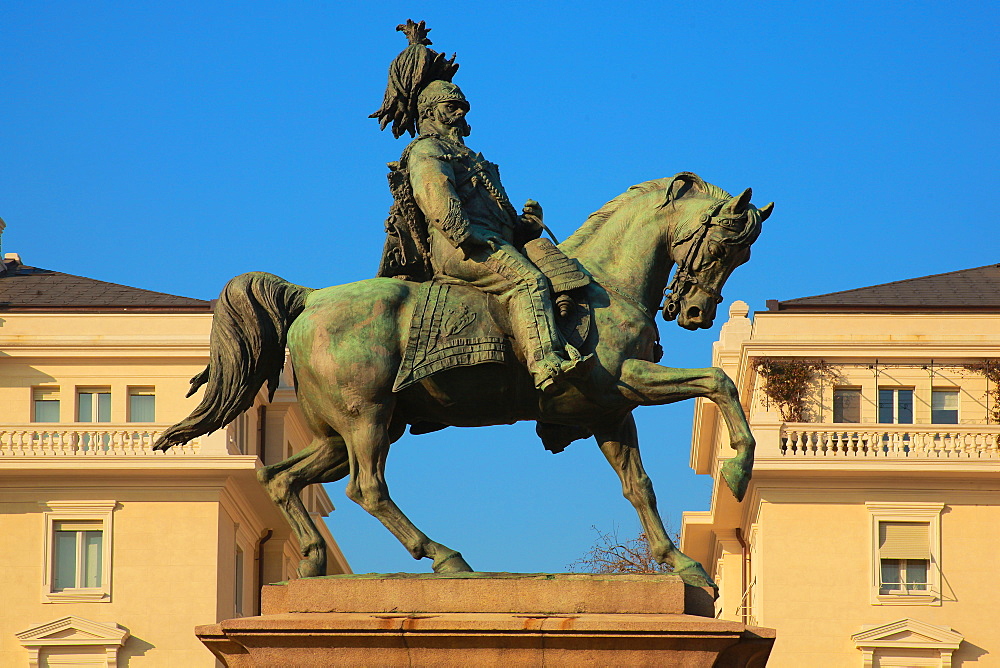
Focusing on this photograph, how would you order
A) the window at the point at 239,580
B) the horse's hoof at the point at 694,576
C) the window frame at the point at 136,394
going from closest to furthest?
1. the horse's hoof at the point at 694,576
2. the window frame at the point at 136,394
3. the window at the point at 239,580

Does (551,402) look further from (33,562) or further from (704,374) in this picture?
(33,562)

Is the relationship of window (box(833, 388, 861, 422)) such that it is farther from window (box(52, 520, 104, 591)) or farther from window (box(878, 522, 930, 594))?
window (box(52, 520, 104, 591))

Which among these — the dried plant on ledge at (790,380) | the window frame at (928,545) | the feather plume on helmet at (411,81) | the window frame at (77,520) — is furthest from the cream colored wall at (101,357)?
the feather plume on helmet at (411,81)

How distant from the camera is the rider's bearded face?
1587 centimetres

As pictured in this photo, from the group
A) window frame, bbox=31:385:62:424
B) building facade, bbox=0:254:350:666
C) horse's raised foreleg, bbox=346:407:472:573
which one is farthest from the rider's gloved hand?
window frame, bbox=31:385:62:424

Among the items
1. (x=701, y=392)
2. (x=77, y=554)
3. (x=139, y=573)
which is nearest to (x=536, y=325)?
(x=701, y=392)

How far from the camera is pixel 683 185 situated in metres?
15.5

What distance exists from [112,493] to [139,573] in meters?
2.27

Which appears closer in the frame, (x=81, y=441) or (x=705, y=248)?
(x=705, y=248)

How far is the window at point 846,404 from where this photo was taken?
55.0m

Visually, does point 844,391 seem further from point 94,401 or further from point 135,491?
point 94,401

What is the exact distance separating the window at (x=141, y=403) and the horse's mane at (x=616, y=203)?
4151 cm

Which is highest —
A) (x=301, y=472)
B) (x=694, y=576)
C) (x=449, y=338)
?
(x=449, y=338)

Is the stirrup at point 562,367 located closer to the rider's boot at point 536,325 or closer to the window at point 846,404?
the rider's boot at point 536,325
